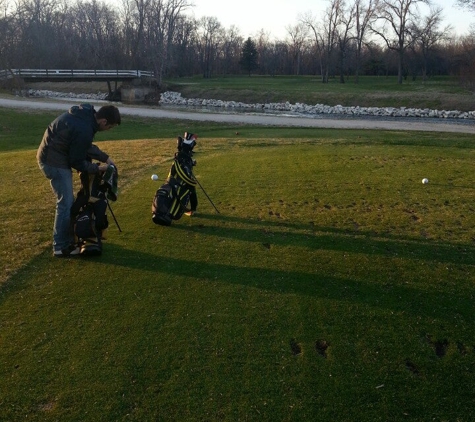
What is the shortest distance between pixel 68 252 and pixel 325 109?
41.7 metres

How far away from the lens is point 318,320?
4812mm

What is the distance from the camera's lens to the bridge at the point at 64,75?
50.4 metres

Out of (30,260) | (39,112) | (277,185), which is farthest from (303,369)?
(39,112)

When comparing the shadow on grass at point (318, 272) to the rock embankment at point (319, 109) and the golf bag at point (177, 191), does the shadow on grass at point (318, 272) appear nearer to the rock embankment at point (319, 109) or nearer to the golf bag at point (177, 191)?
the golf bag at point (177, 191)

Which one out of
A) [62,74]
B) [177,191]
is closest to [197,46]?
[62,74]

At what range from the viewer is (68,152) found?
19.7ft

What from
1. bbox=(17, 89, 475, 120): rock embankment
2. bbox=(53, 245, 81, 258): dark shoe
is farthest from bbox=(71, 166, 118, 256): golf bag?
bbox=(17, 89, 475, 120): rock embankment

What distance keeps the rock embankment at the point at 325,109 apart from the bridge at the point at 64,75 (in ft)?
18.9

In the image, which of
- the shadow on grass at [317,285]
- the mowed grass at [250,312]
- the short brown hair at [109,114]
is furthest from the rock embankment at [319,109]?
the short brown hair at [109,114]

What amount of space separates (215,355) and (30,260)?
315 centimetres

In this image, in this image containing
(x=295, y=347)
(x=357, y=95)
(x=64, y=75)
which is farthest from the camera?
(x=64, y=75)

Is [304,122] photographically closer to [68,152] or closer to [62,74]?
[68,152]

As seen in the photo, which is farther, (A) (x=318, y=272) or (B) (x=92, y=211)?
(B) (x=92, y=211)

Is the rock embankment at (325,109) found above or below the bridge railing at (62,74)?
below
